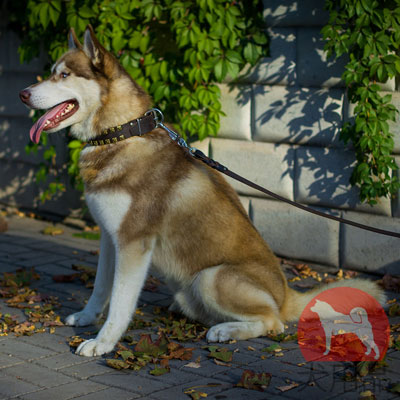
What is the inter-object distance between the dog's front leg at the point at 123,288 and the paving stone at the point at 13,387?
20.0 inches

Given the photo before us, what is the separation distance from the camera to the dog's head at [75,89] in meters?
3.93

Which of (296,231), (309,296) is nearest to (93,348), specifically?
(309,296)

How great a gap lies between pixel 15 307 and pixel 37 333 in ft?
1.98

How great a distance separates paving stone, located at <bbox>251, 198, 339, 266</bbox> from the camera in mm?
5840

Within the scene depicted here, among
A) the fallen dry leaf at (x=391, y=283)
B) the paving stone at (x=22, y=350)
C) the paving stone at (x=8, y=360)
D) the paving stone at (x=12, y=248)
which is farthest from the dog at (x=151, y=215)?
the paving stone at (x=12, y=248)

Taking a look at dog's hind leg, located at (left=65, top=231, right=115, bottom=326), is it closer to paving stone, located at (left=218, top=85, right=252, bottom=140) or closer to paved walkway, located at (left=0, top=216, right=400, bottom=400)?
paved walkway, located at (left=0, top=216, right=400, bottom=400)

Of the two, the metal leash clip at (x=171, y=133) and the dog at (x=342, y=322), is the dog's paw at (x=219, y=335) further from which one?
the metal leash clip at (x=171, y=133)

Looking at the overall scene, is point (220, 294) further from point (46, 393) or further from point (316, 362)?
point (46, 393)

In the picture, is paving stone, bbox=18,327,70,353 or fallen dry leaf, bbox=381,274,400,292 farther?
fallen dry leaf, bbox=381,274,400,292

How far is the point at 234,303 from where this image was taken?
403 centimetres

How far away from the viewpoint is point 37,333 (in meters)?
4.20

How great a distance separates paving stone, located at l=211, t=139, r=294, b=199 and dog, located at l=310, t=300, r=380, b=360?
1.78 m

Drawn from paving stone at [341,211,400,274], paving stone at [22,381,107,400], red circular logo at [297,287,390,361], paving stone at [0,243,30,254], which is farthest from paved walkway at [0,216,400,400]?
paving stone at [0,243,30,254]

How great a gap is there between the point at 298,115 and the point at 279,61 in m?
0.51
